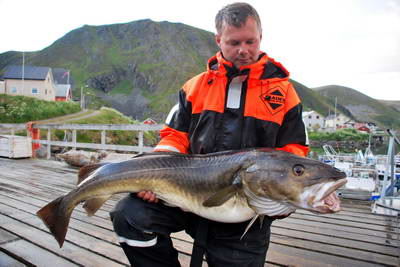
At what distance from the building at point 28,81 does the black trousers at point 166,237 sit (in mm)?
53609

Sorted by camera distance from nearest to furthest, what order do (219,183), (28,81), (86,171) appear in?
1. (219,183)
2. (86,171)
3. (28,81)

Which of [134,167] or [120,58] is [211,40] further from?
[134,167]

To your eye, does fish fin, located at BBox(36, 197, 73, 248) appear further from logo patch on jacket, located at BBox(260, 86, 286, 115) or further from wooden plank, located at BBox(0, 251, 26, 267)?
logo patch on jacket, located at BBox(260, 86, 286, 115)

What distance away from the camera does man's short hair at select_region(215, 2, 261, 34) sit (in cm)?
216

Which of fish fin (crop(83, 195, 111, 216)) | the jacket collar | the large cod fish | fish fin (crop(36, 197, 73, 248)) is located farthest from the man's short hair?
fish fin (crop(36, 197, 73, 248))

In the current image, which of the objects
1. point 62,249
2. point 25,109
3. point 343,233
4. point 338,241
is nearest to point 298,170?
point 338,241

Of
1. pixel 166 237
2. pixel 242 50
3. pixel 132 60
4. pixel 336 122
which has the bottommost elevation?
pixel 336 122

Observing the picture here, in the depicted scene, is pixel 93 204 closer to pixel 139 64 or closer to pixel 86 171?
pixel 86 171

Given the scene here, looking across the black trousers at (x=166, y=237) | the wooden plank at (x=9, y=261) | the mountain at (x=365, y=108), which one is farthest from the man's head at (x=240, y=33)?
the mountain at (x=365, y=108)

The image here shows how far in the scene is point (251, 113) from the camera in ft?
7.31

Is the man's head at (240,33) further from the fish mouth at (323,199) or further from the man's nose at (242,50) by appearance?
the fish mouth at (323,199)

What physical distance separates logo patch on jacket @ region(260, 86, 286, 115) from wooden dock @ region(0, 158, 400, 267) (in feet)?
4.72

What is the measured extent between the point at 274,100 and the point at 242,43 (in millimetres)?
494

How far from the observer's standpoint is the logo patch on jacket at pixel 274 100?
2.23 m
